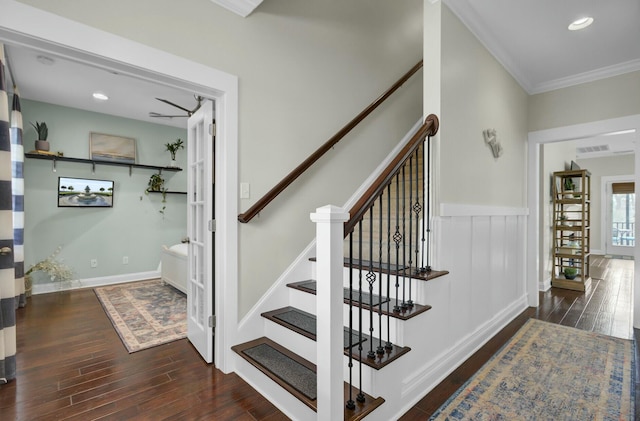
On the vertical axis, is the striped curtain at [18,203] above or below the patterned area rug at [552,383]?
above

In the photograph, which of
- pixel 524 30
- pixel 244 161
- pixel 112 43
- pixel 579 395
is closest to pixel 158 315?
pixel 244 161

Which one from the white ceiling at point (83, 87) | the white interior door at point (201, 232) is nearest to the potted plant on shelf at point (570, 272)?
the white interior door at point (201, 232)

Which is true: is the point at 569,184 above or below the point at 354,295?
above

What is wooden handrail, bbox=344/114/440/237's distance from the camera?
153 cm

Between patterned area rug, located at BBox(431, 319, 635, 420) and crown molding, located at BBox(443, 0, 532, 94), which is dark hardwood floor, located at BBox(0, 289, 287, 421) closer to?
patterned area rug, located at BBox(431, 319, 635, 420)

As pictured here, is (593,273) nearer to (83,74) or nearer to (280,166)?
(280,166)

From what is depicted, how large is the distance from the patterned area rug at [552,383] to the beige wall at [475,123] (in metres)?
1.29

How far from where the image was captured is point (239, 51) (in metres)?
2.30

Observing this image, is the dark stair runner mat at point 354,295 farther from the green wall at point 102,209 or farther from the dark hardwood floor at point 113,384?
the green wall at point 102,209

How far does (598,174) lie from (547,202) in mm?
5692

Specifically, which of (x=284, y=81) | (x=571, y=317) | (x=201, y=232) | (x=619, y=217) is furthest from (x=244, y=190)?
(x=619, y=217)

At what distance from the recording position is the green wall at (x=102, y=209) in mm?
4434

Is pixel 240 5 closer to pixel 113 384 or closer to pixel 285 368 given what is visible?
pixel 285 368

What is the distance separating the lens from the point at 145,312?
3.55 m
